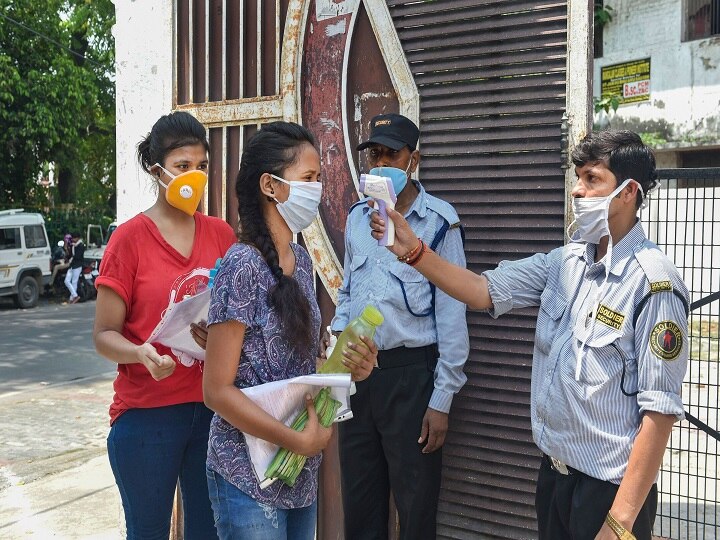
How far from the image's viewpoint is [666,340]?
6.90 feet

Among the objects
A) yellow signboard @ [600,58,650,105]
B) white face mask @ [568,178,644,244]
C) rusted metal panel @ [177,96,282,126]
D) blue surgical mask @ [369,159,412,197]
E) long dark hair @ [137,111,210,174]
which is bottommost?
white face mask @ [568,178,644,244]

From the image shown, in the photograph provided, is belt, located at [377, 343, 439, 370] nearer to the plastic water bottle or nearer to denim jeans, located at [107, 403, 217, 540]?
denim jeans, located at [107, 403, 217, 540]

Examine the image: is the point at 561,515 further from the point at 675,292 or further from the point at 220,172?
the point at 220,172

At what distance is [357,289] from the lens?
3256mm

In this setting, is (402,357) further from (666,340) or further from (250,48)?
(250,48)

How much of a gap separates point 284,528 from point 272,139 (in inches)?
39.9

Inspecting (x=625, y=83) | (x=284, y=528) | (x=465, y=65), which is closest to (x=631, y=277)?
(x=284, y=528)

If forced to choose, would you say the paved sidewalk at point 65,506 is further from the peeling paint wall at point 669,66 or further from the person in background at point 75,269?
the person in background at point 75,269

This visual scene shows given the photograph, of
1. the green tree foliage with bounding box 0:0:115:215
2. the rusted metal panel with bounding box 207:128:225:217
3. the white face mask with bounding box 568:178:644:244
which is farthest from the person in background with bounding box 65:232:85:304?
the white face mask with bounding box 568:178:644:244

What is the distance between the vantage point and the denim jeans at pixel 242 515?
207 centimetres

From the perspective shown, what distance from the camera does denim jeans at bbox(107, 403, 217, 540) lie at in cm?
266

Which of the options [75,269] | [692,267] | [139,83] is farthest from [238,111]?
[75,269]

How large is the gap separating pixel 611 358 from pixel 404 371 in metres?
1.04

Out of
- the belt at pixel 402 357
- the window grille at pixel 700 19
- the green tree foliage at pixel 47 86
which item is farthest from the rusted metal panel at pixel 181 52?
the green tree foliage at pixel 47 86
